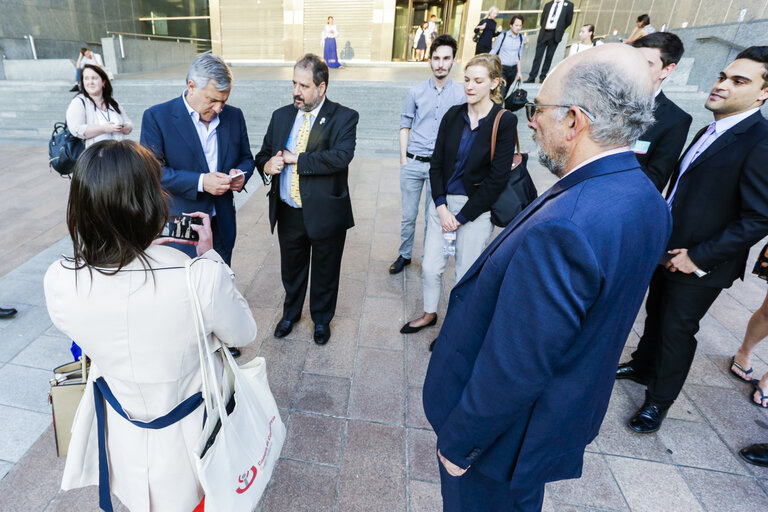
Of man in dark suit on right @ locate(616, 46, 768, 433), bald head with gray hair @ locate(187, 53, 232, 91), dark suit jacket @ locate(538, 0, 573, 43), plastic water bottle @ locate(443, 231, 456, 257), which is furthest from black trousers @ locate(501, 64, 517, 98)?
bald head with gray hair @ locate(187, 53, 232, 91)

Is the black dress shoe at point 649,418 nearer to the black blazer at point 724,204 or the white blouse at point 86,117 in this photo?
the black blazer at point 724,204

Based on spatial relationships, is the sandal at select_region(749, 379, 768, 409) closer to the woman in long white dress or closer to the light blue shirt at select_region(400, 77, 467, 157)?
the light blue shirt at select_region(400, 77, 467, 157)

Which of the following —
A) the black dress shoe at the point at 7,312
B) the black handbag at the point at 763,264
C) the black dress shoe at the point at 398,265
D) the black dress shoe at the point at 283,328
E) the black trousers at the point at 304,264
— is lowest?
the black dress shoe at the point at 7,312

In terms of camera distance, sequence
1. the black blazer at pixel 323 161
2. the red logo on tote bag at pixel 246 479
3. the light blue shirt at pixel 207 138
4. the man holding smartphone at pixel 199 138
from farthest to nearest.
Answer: the black blazer at pixel 323 161, the light blue shirt at pixel 207 138, the man holding smartphone at pixel 199 138, the red logo on tote bag at pixel 246 479

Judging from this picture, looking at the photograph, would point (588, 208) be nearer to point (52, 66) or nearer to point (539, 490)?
point (539, 490)

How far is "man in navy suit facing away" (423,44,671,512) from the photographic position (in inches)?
→ 40.4

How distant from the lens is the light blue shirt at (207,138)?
2.54 metres

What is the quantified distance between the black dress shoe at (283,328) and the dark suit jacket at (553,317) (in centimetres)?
225

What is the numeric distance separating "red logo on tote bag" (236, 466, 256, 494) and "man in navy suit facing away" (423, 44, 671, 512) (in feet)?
2.18

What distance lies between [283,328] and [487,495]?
2.24 meters

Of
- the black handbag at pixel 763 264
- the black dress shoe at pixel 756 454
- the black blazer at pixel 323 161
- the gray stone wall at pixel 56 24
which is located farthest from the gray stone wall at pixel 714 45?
the gray stone wall at pixel 56 24

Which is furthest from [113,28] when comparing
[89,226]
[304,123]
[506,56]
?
[89,226]

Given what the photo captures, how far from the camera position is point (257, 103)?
10.2 metres

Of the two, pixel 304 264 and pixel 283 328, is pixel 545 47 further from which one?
pixel 283 328
